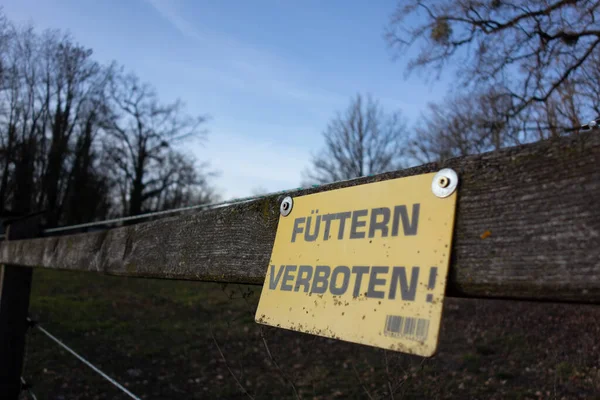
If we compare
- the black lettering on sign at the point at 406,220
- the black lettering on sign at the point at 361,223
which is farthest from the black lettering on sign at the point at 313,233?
the black lettering on sign at the point at 406,220

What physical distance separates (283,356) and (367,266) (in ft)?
22.1

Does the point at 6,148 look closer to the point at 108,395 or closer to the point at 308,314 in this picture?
the point at 108,395

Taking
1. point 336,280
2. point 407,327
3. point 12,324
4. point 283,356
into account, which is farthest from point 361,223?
point 283,356

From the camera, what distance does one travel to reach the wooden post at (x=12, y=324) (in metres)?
3.07

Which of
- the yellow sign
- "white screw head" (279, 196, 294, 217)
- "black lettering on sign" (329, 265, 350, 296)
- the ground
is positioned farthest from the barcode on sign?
the ground

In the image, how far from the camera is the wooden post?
3.07m

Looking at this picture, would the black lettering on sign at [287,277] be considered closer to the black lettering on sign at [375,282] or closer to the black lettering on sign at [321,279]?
the black lettering on sign at [321,279]

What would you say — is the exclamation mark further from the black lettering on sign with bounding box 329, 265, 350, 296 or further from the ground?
the ground

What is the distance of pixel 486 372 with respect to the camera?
609 centimetres

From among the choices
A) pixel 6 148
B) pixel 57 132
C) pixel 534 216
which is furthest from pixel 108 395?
pixel 57 132

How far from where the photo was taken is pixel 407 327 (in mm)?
752

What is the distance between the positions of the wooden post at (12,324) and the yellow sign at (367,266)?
281 cm

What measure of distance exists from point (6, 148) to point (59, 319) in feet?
60.8

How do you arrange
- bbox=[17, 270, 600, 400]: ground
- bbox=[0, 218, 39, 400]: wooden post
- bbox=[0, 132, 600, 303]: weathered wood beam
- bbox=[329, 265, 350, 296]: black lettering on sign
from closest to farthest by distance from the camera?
bbox=[0, 132, 600, 303]: weathered wood beam < bbox=[329, 265, 350, 296]: black lettering on sign < bbox=[0, 218, 39, 400]: wooden post < bbox=[17, 270, 600, 400]: ground
